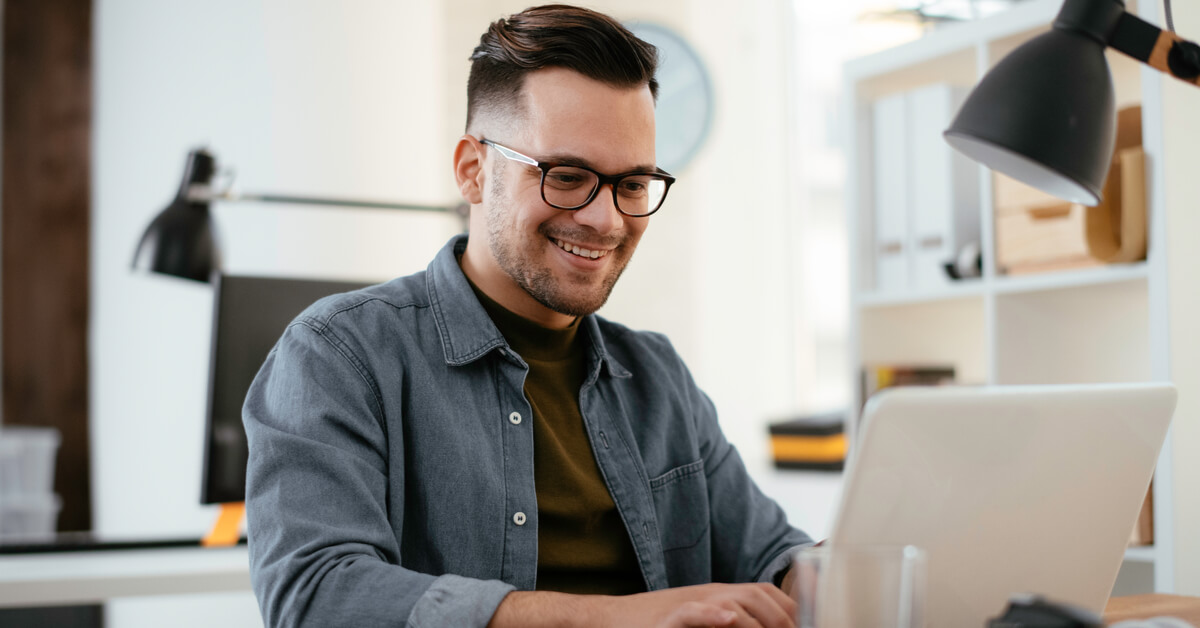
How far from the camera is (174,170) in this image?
3.60 m

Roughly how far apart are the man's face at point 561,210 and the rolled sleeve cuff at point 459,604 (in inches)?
18.8

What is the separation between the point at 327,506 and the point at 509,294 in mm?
438

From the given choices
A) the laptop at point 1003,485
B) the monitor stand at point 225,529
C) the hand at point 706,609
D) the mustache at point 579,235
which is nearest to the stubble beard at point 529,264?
the mustache at point 579,235

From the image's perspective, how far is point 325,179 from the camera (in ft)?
11.4

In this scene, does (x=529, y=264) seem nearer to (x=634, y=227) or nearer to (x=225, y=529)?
(x=634, y=227)

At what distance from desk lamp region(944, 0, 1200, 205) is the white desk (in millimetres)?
1336

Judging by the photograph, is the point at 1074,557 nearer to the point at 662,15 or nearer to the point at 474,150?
the point at 474,150

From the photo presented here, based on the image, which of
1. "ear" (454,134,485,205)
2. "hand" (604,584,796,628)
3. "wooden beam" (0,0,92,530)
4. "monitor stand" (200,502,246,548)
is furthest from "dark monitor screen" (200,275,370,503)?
"wooden beam" (0,0,92,530)

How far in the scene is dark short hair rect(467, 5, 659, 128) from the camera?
1.28 meters

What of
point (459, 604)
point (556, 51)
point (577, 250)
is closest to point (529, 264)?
point (577, 250)

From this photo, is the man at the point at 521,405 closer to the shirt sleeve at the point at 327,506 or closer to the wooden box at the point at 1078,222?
the shirt sleeve at the point at 327,506

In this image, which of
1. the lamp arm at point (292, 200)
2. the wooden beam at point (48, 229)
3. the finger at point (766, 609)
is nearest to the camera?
the finger at point (766, 609)

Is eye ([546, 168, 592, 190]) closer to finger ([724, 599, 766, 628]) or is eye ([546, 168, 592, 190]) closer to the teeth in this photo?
the teeth

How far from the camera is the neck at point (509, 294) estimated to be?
1353 mm
